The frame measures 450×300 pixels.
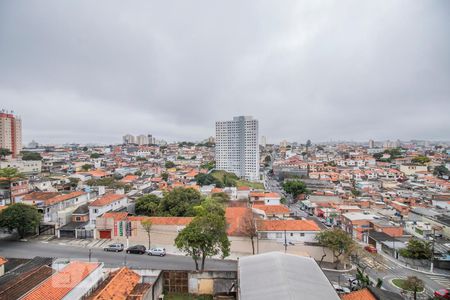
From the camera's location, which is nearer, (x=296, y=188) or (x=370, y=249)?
(x=370, y=249)

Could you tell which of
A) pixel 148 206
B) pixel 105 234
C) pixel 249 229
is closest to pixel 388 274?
pixel 249 229

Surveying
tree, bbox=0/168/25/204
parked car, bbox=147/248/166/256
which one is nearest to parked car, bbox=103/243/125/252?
parked car, bbox=147/248/166/256

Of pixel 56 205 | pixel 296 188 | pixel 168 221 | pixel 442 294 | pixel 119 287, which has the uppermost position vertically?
pixel 56 205

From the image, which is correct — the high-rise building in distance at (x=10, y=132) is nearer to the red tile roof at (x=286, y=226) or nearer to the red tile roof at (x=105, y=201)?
the red tile roof at (x=105, y=201)

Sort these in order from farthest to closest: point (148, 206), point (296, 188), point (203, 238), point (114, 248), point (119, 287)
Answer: point (296, 188), point (148, 206), point (114, 248), point (203, 238), point (119, 287)

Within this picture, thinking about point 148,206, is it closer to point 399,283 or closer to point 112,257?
point 112,257

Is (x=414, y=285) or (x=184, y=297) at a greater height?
(x=414, y=285)

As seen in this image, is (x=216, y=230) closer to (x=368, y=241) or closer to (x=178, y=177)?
(x=368, y=241)

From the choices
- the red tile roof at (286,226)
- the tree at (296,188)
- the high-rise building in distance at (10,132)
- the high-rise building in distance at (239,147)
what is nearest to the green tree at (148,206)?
the red tile roof at (286,226)
